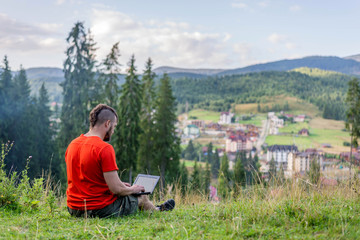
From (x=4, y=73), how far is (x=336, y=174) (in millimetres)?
32244

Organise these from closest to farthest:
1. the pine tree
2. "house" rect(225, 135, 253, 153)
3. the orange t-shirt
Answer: the orange t-shirt < the pine tree < "house" rect(225, 135, 253, 153)

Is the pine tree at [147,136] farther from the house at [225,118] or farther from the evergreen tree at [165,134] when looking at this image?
the house at [225,118]

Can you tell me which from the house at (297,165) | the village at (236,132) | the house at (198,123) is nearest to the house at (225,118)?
the village at (236,132)

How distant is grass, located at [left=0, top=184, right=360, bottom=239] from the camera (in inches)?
125

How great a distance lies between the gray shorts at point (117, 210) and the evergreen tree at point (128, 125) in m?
18.4

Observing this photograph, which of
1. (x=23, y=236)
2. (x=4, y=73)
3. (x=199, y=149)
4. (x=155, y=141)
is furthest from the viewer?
(x=199, y=149)

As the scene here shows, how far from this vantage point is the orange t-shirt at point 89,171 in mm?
3938

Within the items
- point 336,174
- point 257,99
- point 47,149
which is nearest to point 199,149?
point 47,149

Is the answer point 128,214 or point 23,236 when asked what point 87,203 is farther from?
point 23,236

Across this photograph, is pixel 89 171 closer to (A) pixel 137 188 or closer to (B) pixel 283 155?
(A) pixel 137 188

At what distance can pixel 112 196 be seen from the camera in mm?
4203

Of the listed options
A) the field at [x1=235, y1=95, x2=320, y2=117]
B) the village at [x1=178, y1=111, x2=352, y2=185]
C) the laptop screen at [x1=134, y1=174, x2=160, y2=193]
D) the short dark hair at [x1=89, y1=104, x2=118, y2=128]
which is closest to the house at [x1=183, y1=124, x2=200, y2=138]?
the village at [x1=178, y1=111, x2=352, y2=185]

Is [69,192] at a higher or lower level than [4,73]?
lower

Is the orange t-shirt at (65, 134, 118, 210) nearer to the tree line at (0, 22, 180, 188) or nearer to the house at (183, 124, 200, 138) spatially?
the tree line at (0, 22, 180, 188)
